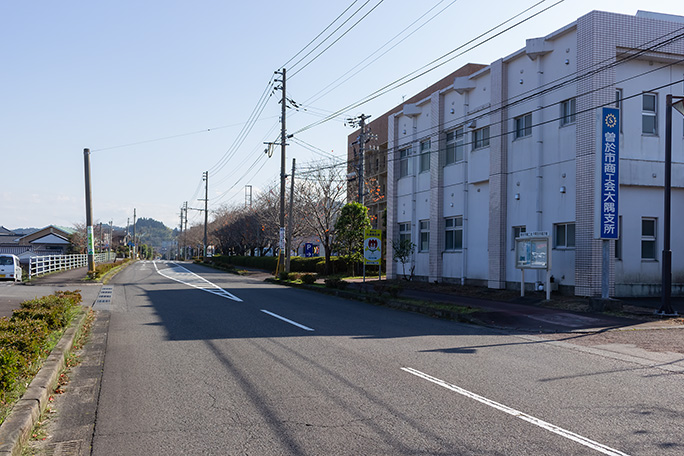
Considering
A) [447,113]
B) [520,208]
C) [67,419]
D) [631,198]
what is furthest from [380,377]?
[447,113]

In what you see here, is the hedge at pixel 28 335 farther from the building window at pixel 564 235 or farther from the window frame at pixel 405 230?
the window frame at pixel 405 230

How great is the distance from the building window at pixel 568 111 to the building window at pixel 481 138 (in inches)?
180

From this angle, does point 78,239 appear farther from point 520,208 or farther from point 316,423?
point 316,423

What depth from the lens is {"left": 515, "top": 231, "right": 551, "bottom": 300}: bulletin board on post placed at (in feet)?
58.0

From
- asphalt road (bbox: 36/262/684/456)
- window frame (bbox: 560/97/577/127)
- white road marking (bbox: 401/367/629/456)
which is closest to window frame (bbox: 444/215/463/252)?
window frame (bbox: 560/97/577/127)

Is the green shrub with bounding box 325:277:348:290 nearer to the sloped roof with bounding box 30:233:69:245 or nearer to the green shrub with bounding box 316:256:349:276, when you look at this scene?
the green shrub with bounding box 316:256:349:276

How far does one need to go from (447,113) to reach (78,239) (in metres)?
66.2

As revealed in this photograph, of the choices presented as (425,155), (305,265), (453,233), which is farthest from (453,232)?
(305,265)

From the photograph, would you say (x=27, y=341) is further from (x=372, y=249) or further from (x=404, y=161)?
(x=404, y=161)

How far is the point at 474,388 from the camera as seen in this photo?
667 cm

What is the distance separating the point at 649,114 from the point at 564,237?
16.1ft

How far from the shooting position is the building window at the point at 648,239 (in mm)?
18938

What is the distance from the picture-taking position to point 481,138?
24688 millimetres

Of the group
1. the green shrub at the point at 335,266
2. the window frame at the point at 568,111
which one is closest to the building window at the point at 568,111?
the window frame at the point at 568,111
